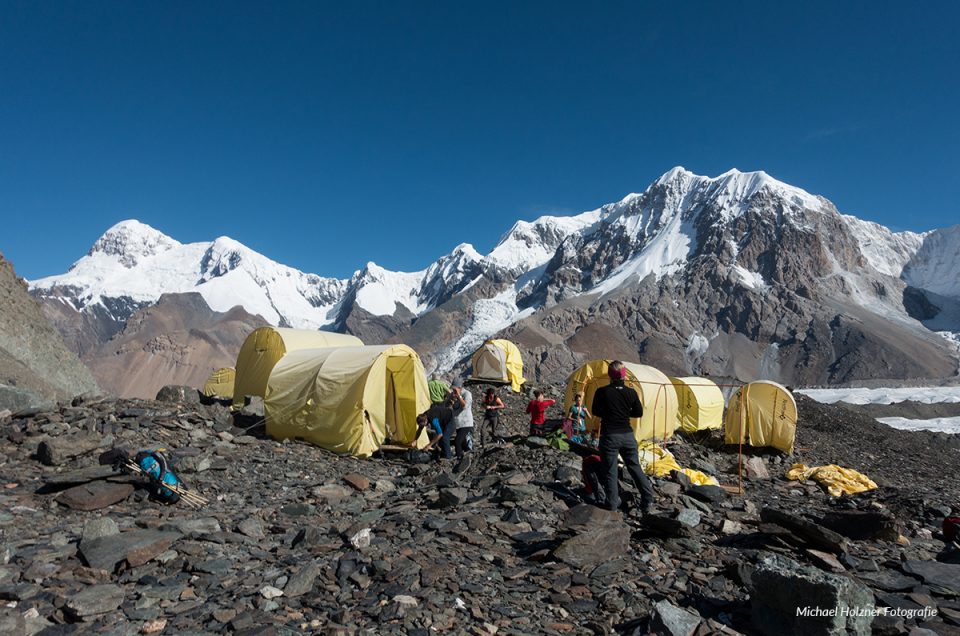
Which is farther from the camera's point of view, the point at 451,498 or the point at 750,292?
the point at 750,292

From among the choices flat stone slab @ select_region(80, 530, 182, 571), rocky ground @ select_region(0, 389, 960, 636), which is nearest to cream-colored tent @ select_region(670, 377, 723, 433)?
rocky ground @ select_region(0, 389, 960, 636)

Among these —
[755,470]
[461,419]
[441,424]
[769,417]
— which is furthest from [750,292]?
[441,424]

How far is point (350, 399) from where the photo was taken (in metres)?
13.6

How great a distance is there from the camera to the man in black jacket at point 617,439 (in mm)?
7898

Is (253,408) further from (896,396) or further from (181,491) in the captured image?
(896,396)

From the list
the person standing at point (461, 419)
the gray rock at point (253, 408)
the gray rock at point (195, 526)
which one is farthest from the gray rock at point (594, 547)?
the gray rock at point (253, 408)

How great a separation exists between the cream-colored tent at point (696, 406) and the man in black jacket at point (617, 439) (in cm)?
1583

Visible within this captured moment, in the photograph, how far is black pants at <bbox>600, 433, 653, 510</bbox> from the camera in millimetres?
7887

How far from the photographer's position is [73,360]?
110 ft

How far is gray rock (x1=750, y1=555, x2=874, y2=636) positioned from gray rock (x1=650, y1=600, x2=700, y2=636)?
23.4 inches

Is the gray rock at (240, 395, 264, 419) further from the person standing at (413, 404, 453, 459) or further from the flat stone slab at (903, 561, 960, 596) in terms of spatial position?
the flat stone slab at (903, 561, 960, 596)

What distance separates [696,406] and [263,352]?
16.9 meters

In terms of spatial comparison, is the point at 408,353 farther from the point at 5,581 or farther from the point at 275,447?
the point at 5,581

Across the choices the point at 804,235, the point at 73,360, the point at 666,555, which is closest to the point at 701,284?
the point at 804,235
